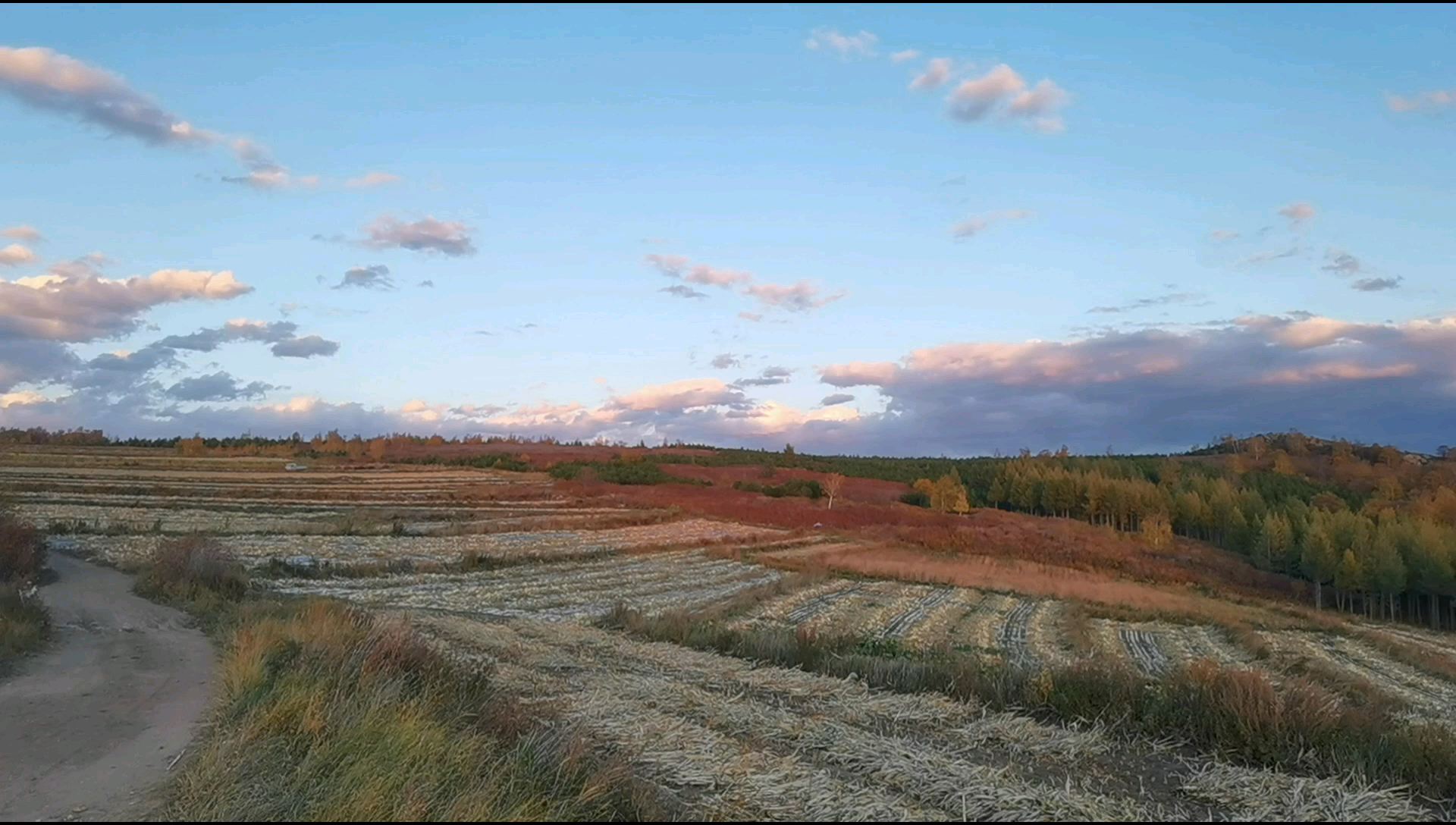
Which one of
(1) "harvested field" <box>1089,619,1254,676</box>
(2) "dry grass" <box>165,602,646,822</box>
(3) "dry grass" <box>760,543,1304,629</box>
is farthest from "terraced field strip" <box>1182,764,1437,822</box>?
(3) "dry grass" <box>760,543,1304,629</box>

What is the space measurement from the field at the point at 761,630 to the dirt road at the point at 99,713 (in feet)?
11.5

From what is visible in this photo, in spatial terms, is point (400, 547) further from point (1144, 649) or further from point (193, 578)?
point (1144, 649)

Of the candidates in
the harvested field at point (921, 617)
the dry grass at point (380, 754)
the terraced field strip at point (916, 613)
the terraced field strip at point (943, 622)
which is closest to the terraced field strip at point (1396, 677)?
the harvested field at point (921, 617)

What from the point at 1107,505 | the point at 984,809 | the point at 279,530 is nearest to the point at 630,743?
the point at 984,809

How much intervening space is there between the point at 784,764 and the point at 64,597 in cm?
1864

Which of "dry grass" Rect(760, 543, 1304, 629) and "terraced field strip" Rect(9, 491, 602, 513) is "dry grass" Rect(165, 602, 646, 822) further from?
"terraced field strip" Rect(9, 491, 602, 513)

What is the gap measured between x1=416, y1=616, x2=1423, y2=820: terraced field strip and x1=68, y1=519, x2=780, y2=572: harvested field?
21.5m

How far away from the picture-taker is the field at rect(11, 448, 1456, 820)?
291 inches

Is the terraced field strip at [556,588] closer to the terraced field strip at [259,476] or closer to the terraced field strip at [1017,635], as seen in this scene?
the terraced field strip at [1017,635]

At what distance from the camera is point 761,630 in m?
18.8

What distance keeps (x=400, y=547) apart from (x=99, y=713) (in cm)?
2855

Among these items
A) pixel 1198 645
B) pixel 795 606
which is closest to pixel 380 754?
pixel 795 606

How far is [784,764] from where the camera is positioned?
8.02 m

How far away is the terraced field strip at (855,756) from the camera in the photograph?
6980mm
